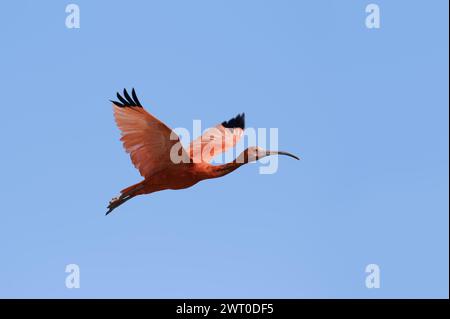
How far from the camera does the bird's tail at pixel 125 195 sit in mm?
22603

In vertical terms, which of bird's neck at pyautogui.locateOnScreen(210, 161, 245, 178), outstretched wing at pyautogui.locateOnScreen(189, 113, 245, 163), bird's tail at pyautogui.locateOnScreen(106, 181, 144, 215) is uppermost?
outstretched wing at pyautogui.locateOnScreen(189, 113, 245, 163)

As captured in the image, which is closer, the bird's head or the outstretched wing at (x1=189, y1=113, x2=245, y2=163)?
the bird's head

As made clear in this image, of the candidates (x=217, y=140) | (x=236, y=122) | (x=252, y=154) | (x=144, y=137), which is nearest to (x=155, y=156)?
(x=144, y=137)

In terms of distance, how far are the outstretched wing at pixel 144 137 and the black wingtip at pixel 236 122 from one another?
15.3ft

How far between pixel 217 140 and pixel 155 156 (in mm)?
3467

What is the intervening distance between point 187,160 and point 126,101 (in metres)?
1.84

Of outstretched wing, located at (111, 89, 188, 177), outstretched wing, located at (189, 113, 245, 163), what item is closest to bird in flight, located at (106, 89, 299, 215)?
outstretched wing, located at (111, 89, 188, 177)

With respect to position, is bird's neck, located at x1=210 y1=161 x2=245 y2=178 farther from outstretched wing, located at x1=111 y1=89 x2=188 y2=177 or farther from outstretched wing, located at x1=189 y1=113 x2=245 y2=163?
outstretched wing, located at x1=189 y1=113 x2=245 y2=163

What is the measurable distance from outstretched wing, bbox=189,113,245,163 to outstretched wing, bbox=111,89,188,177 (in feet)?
3.85

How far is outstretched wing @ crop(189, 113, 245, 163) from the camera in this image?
24.7m
